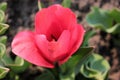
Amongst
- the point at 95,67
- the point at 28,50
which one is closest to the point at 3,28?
the point at 28,50

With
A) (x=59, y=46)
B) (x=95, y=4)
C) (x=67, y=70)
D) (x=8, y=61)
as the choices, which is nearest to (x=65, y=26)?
(x=59, y=46)

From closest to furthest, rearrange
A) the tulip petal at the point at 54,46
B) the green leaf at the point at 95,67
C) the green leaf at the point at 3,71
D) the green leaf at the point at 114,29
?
the tulip petal at the point at 54,46, the green leaf at the point at 3,71, the green leaf at the point at 95,67, the green leaf at the point at 114,29

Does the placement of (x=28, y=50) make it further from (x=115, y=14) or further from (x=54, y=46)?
(x=115, y=14)

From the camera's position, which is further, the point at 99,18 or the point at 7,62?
the point at 99,18

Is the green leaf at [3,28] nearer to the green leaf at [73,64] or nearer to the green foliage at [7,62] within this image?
the green foliage at [7,62]

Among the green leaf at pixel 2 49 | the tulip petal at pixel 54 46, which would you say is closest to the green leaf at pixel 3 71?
the green leaf at pixel 2 49

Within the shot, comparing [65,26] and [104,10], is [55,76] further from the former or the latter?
[104,10]
